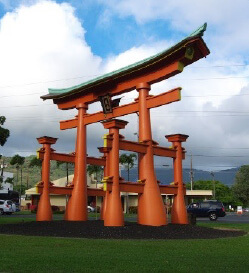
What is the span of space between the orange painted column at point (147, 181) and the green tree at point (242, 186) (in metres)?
74.0

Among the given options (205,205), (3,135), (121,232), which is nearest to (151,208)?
(121,232)

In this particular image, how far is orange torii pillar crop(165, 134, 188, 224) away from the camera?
20453 millimetres

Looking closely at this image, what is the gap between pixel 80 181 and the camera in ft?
73.8

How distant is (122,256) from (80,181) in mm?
12701

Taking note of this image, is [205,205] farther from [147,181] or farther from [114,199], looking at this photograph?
[114,199]

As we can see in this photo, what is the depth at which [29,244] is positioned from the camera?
12.4m

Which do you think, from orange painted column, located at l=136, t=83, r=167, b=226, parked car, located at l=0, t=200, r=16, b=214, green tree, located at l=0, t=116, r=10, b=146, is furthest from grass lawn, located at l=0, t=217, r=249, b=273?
parked car, located at l=0, t=200, r=16, b=214

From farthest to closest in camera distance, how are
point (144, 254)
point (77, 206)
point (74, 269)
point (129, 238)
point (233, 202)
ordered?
point (233, 202), point (77, 206), point (129, 238), point (144, 254), point (74, 269)

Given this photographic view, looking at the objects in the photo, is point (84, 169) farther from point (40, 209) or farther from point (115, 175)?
point (115, 175)

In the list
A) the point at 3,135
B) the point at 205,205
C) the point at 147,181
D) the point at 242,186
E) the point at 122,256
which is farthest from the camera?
the point at 242,186

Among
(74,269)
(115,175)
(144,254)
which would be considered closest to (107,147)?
(115,175)

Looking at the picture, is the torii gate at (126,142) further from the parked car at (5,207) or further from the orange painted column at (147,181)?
the parked car at (5,207)

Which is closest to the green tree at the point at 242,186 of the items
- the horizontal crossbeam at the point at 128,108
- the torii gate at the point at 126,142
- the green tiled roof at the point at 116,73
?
the torii gate at the point at 126,142

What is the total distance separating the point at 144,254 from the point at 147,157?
868 centimetres
